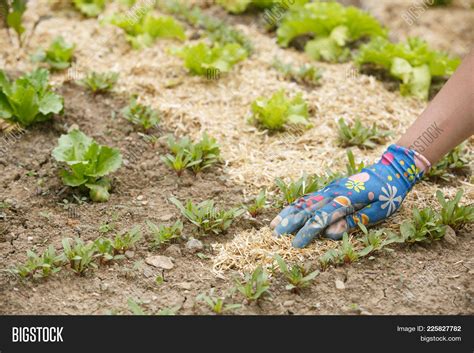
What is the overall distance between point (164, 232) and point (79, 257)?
39 centimetres

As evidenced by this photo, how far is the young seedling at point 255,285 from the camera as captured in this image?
240 centimetres

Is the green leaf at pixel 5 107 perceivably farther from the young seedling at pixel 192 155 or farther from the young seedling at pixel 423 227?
the young seedling at pixel 423 227

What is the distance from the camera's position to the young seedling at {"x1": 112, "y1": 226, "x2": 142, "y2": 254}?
2.64 meters

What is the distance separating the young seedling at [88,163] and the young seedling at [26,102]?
13.8 inches

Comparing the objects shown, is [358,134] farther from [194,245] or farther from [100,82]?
[100,82]

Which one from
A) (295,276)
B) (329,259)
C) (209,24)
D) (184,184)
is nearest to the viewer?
(295,276)

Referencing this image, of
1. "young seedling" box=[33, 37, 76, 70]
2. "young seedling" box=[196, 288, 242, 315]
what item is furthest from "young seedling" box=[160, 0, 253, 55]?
"young seedling" box=[196, 288, 242, 315]

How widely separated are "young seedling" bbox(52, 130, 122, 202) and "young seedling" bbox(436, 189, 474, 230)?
1.53 meters

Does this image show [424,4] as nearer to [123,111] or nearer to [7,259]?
[123,111]

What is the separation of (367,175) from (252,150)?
794mm

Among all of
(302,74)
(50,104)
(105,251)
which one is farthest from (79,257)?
(302,74)

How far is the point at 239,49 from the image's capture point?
410 cm

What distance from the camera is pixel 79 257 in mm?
2512

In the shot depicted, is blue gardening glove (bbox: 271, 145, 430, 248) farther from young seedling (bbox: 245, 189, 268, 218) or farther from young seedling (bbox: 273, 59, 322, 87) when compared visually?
young seedling (bbox: 273, 59, 322, 87)
